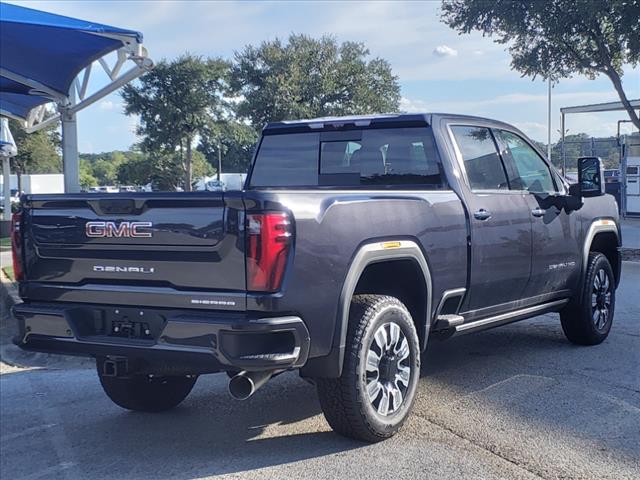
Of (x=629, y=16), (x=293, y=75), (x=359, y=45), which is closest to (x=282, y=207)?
(x=629, y=16)

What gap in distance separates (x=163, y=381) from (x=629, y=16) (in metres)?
10.6

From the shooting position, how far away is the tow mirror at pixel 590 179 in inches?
241

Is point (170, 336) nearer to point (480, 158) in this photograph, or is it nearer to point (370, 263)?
point (370, 263)

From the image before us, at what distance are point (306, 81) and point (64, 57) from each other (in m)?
26.3

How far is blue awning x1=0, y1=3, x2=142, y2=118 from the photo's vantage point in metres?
9.37

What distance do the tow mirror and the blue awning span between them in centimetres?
639

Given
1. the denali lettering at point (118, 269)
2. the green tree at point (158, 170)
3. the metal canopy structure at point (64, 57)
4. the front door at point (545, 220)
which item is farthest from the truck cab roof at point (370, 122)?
the green tree at point (158, 170)

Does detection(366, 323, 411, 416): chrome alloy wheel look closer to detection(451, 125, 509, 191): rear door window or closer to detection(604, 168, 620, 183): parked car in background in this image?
detection(451, 125, 509, 191): rear door window

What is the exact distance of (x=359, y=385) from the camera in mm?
4039

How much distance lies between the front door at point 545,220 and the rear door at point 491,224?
13cm

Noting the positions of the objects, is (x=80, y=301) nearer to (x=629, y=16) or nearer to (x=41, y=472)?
(x=41, y=472)

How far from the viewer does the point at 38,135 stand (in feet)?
122

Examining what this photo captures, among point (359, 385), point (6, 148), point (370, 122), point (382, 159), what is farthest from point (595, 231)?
point (6, 148)

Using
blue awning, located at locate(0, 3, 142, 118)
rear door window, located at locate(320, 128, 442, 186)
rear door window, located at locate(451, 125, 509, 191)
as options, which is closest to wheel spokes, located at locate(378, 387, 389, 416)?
rear door window, located at locate(320, 128, 442, 186)
